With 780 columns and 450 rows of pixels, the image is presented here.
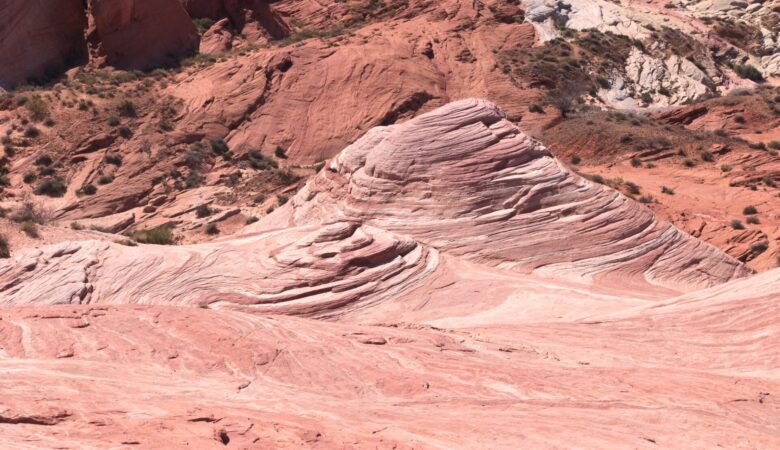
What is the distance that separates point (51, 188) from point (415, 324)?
24.7 metres

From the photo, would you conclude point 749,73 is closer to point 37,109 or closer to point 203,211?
point 203,211

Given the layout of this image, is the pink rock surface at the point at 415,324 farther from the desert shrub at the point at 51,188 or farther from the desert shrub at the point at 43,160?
the desert shrub at the point at 43,160

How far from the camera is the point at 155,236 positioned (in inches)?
963

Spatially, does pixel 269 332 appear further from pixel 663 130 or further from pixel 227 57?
pixel 227 57

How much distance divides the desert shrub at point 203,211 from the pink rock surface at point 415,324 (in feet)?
40.4

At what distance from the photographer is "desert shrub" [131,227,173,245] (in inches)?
951

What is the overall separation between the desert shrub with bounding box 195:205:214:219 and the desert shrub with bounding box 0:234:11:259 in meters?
10.1

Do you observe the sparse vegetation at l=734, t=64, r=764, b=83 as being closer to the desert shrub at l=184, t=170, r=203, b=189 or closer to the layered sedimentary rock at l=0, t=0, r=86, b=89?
the desert shrub at l=184, t=170, r=203, b=189

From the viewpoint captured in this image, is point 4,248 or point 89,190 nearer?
point 4,248

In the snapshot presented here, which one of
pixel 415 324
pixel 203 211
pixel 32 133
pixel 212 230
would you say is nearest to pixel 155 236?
pixel 212 230

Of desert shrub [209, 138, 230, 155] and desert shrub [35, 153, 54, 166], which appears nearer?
desert shrub [35, 153, 54, 166]

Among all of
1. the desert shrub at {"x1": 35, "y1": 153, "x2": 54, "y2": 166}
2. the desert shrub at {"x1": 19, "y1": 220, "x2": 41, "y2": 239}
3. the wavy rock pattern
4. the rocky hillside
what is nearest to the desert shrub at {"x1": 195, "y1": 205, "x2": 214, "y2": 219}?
the rocky hillside

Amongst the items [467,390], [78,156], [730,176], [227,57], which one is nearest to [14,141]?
[78,156]

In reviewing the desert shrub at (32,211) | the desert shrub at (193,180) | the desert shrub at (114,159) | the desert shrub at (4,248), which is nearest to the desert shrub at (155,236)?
the desert shrub at (32,211)
